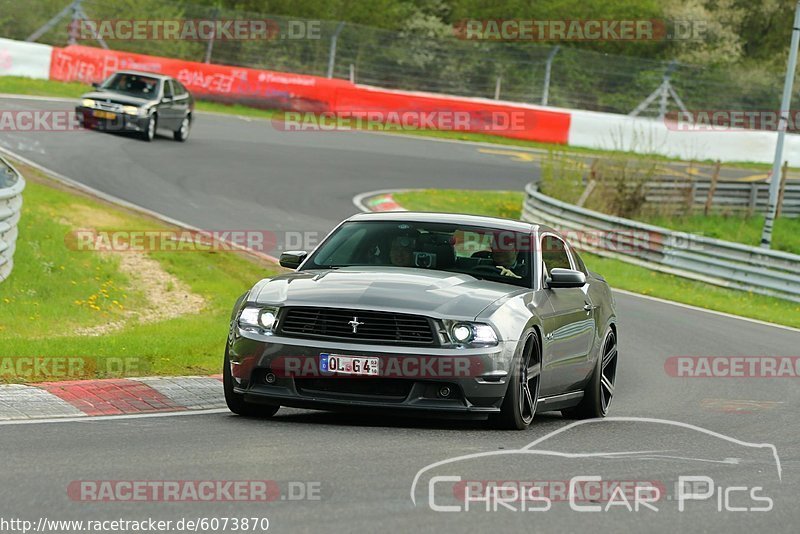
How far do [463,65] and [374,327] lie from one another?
3589 centimetres

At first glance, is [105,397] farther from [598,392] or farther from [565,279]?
[598,392]

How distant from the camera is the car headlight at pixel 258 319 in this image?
9.21 meters

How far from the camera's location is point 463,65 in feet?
145

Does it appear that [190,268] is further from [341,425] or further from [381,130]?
[381,130]

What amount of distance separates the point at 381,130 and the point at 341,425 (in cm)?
3215

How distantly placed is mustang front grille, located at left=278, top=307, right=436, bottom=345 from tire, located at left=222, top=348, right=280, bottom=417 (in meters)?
0.71

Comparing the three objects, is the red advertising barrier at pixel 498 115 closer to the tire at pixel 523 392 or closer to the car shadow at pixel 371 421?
the car shadow at pixel 371 421

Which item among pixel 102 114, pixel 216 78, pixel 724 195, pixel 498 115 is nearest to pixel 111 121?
pixel 102 114

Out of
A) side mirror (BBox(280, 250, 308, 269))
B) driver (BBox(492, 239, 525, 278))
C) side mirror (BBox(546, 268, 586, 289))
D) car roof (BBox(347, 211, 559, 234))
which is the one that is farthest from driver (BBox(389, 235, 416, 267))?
side mirror (BBox(546, 268, 586, 289))

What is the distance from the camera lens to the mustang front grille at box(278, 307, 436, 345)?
8.97m

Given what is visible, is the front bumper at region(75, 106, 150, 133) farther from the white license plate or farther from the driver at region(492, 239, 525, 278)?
the white license plate

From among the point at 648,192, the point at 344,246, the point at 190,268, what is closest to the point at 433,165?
the point at 648,192

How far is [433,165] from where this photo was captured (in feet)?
116

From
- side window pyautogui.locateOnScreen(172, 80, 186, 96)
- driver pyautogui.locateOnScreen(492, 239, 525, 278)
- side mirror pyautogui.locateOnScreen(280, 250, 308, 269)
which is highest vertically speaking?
driver pyautogui.locateOnScreen(492, 239, 525, 278)
